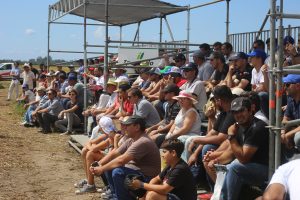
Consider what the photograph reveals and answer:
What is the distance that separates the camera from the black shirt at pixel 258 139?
5387 mm

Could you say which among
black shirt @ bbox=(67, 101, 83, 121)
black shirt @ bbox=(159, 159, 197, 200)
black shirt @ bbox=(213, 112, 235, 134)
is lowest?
black shirt @ bbox=(159, 159, 197, 200)

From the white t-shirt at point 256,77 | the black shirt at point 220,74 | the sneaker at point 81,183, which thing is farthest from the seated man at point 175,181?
the black shirt at point 220,74

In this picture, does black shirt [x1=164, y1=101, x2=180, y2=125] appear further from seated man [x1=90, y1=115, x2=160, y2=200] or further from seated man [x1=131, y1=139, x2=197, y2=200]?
seated man [x1=131, y1=139, x2=197, y2=200]

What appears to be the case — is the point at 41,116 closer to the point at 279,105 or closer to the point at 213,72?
the point at 213,72

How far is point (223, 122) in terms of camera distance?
6.60 metres

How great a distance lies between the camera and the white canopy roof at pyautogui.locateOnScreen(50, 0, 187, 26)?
13.2 m

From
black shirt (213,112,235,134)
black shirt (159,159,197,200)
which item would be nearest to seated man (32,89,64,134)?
black shirt (213,112,235,134)

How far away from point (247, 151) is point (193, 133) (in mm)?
2256

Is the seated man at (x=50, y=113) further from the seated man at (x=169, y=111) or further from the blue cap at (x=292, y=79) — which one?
the blue cap at (x=292, y=79)

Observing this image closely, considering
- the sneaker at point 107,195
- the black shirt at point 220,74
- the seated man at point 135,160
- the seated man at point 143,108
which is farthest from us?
the black shirt at point 220,74

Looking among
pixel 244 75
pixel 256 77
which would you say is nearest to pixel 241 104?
pixel 256 77

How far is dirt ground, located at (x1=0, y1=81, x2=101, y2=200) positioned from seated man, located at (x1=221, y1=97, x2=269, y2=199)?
305 centimetres

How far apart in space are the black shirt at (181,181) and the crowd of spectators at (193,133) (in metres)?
0.01

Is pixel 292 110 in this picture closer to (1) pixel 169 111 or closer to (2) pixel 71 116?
(1) pixel 169 111
